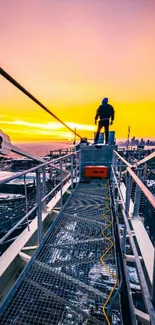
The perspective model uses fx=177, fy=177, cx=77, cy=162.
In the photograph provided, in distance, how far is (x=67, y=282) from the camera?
220cm

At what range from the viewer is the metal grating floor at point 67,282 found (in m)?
1.78

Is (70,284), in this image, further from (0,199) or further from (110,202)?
(0,199)

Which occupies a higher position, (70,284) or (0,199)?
(70,284)

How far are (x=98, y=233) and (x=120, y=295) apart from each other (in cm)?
123

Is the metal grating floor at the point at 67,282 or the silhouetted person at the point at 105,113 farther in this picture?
the silhouetted person at the point at 105,113

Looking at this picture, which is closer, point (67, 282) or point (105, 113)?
point (67, 282)

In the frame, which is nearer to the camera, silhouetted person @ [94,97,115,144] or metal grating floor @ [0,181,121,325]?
metal grating floor @ [0,181,121,325]

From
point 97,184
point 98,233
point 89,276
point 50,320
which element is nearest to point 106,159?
point 97,184

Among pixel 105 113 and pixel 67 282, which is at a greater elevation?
pixel 105 113

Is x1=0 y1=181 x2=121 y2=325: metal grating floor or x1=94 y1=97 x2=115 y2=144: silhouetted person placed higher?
x1=94 y1=97 x2=115 y2=144: silhouetted person

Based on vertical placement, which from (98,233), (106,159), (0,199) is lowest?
(0,199)

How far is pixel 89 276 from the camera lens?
230 cm

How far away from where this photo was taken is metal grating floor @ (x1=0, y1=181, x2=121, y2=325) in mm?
1778

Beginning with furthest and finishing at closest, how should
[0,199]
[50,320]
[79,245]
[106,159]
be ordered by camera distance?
[0,199], [106,159], [79,245], [50,320]
